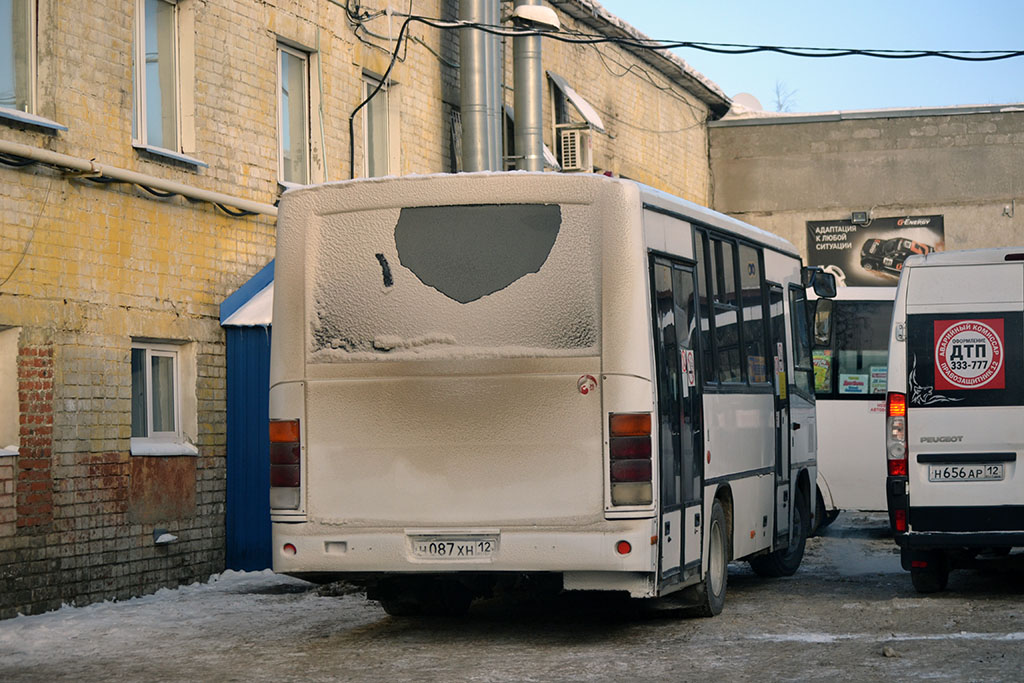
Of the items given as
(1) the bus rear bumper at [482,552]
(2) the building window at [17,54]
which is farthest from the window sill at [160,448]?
(1) the bus rear bumper at [482,552]

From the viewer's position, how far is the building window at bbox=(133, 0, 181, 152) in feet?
45.3

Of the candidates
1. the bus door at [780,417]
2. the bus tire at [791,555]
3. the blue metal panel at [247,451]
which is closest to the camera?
the bus door at [780,417]

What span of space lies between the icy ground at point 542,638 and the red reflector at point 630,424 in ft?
4.22

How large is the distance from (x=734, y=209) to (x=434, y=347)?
80.6 ft

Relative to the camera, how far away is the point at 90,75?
12828 millimetres

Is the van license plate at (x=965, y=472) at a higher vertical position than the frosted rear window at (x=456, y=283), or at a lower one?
lower

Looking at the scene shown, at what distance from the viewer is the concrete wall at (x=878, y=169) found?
32.7 metres

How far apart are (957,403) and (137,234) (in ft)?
21.9

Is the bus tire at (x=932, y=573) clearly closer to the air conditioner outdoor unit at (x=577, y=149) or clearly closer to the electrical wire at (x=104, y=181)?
the electrical wire at (x=104, y=181)

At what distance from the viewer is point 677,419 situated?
32.9ft

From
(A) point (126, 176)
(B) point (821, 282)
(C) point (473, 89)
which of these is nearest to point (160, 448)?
(A) point (126, 176)

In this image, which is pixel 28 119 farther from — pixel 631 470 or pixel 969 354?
pixel 969 354

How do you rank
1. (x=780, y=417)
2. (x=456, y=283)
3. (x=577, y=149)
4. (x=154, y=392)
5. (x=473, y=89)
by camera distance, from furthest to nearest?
(x=577, y=149) < (x=473, y=89) < (x=154, y=392) < (x=780, y=417) < (x=456, y=283)

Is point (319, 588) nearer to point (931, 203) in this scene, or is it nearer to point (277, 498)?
point (277, 498)
